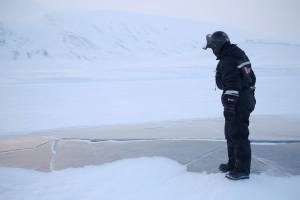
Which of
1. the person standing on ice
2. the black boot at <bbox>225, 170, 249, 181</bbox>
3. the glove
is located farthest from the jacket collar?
the black boot at <bbox>225, 170, 249, 181</bbox>

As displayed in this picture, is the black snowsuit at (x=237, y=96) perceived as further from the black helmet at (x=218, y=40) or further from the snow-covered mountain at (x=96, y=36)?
the snow-covered mountain at (x=96, y=36)

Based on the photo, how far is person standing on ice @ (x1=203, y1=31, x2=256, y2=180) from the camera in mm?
4094

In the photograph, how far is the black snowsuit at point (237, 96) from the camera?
409 centimetres

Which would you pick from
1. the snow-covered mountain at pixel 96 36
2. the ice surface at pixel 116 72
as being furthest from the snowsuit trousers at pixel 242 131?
the snow-covered mountain at pixel 96 36

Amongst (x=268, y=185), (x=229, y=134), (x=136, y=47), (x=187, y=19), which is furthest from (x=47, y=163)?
(x=187, y=19)

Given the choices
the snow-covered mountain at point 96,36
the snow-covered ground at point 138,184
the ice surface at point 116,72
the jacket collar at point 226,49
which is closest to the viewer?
the snow-covered ground at point 138,184

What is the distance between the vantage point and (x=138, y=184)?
4.34 meters

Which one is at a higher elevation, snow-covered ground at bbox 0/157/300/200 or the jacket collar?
the jacket collar

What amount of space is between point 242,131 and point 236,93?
0.46 meters

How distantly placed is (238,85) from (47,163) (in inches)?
106

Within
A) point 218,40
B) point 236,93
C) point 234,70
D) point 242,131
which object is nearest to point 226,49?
point 218,40

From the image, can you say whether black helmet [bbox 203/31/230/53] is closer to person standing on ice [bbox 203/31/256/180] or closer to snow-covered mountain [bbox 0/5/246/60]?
person standing on ice [bbox 203/31/256/180]

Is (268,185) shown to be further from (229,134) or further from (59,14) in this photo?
(59,14)

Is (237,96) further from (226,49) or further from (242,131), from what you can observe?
(226,49)
